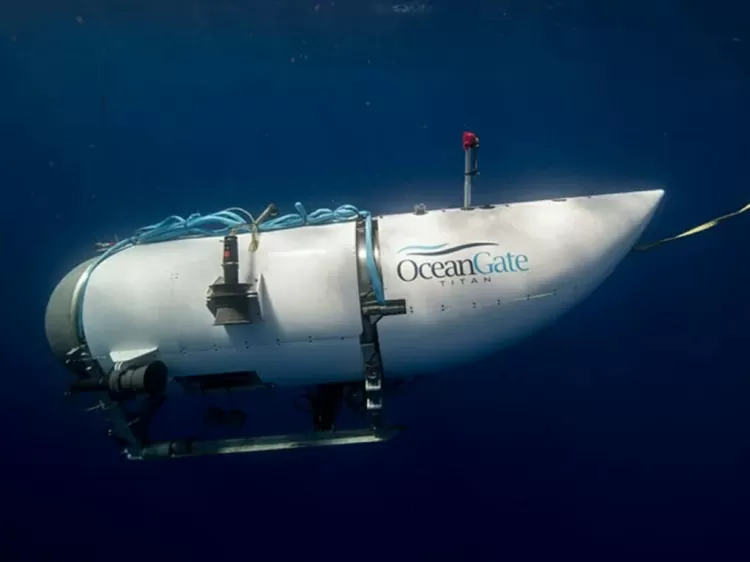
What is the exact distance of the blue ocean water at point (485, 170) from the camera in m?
3.56

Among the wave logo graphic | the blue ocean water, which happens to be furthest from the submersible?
the blue ocean water

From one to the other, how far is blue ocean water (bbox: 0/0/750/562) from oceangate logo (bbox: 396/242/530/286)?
1.52m

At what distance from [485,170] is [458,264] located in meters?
1.73

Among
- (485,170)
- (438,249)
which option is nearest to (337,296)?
(438,249)

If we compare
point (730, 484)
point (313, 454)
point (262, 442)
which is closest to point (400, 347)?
point (262, 442)

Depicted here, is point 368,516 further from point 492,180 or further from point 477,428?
point 492,180

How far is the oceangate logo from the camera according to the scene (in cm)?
209

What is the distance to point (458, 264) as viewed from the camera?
210cm

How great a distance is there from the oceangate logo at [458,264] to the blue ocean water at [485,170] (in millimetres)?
1521

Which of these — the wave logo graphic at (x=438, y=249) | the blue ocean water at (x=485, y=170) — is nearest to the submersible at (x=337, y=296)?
the wave logo graphic at (x=438, y=249)

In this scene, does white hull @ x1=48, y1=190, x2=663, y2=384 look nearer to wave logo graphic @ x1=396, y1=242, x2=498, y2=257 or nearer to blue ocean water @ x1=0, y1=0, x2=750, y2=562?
wave logo graphic @ x1=396, y1=242, x2=498, y2=257

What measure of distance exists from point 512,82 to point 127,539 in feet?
16.7

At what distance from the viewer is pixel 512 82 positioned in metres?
3.62

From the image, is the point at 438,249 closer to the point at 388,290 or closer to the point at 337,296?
the point at 388,290
